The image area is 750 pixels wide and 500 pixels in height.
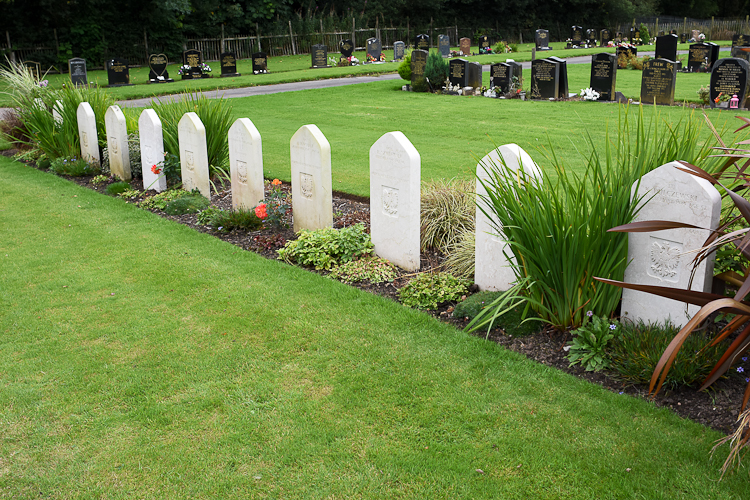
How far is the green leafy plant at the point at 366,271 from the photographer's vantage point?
5660 mm

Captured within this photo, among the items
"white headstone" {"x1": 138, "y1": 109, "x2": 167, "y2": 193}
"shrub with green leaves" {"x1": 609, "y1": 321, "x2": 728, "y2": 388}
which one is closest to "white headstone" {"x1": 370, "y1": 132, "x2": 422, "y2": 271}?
"shrub with green leaves" {"x1": 609, "y1": 321, "x2": 728, "y2": 388}

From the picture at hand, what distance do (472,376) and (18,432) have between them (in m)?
2.79

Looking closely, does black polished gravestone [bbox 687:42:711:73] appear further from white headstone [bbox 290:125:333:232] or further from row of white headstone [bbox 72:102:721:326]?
white headstone [bbox 290:125:333:232]

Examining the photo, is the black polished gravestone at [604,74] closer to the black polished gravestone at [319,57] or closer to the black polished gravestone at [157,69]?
the black polished gravestone at [319,57]

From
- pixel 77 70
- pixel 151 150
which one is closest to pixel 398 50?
pixel 77 70

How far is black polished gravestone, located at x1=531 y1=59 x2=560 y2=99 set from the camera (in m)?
17.9

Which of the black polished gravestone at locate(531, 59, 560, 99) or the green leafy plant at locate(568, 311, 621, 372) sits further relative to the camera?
the black polished gravestone at locate(531, 59, 560, 99)

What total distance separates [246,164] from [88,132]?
15.0ft

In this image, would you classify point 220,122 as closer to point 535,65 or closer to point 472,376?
point 472,376

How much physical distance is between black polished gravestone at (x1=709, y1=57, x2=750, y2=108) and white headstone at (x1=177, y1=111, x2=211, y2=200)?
13206 mm

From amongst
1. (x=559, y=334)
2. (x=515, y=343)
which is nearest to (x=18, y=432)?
(x=515, y=343)

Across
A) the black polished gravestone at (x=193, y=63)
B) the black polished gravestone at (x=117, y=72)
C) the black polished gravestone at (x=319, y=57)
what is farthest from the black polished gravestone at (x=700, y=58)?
the black polished gravestone at (x=117, y=72)

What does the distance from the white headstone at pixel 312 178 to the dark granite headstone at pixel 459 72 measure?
49.7 ft

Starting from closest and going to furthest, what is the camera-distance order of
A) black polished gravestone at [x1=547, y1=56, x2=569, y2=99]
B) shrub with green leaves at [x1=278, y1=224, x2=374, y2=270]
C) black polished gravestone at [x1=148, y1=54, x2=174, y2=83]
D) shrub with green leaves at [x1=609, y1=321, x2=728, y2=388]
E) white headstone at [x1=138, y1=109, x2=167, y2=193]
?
shrub with green leaves at [x1=609, y1=321, x2=728, y2=388] < shrub with green leaves at [x1=278, y1=224, x2=374, y2=270] < white headstone at [x1=138, y1=109, x2=167, y2=193] < black polished gravestone at [x1=547, y1=56, x2=569, y2=99] < black polished gravestone at [x1=148, y1=54, x2=174, y2=83]
